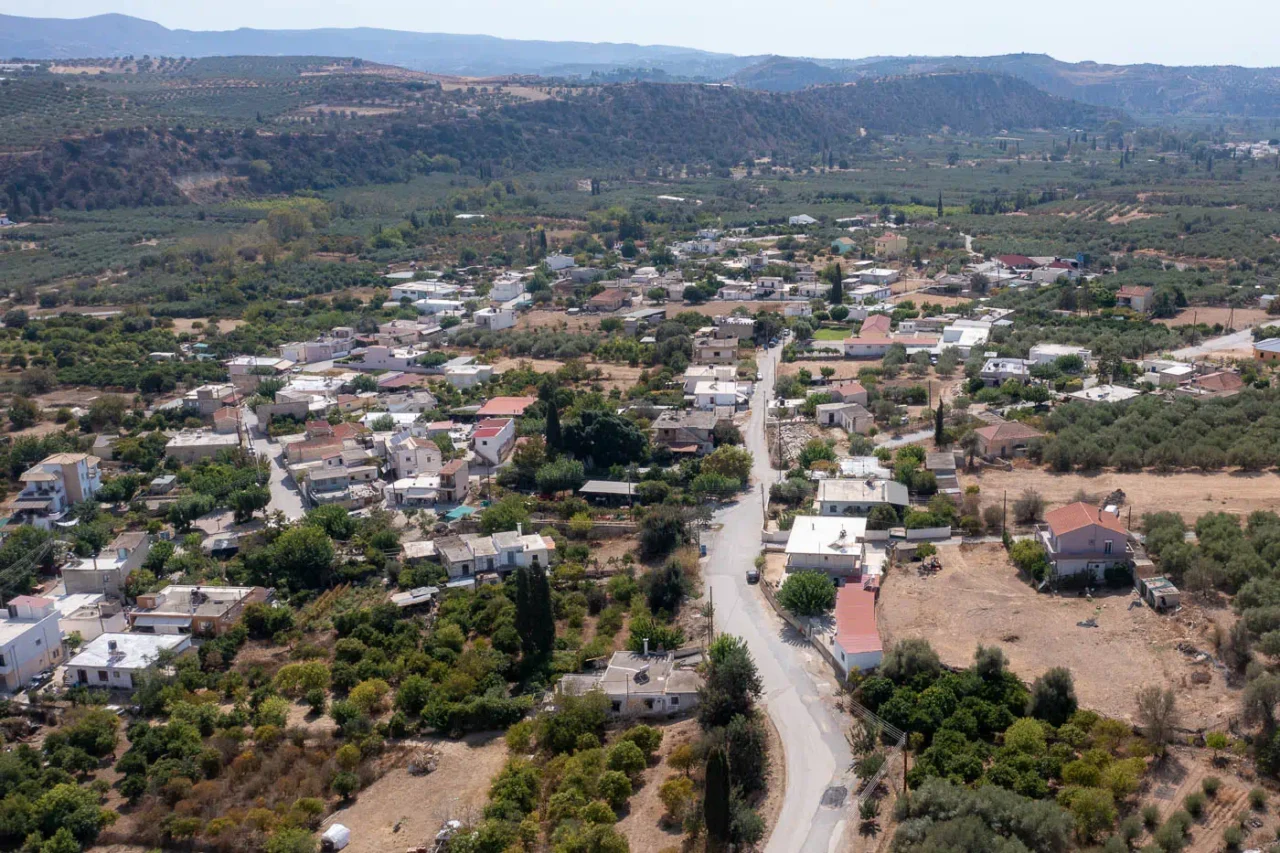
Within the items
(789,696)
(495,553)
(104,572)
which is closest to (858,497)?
(789,696)

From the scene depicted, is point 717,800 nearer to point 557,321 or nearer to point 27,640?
point 27,640

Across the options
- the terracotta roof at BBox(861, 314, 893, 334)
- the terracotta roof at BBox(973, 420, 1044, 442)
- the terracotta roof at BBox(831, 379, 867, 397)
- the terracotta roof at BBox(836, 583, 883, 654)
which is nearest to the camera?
the terracotta roof at BBox(836, 583, 883, 654)

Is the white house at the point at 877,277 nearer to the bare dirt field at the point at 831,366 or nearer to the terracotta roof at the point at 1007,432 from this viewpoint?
the bare dirt field at the point at 831,366

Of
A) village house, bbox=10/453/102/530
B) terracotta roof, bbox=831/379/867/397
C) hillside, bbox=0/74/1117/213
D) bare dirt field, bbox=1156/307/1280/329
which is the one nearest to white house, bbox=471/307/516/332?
terracotta roof, bbox=831/379/867/397

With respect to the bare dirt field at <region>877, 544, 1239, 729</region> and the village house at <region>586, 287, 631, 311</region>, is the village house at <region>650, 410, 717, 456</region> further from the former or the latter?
the village house at <region>586, 287, 631, 311</region>

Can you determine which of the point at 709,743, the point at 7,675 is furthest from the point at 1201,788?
the point at 7,675

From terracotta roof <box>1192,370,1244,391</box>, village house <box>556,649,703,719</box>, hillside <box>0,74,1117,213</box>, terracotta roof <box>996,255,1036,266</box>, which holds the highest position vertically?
hillside <box>0,74,1117,213</box>

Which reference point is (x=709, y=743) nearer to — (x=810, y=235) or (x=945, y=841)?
(x=945, y=841)
